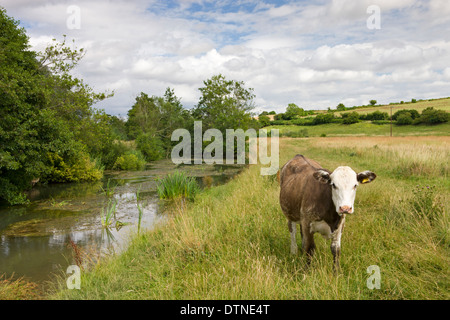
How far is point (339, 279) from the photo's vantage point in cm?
373

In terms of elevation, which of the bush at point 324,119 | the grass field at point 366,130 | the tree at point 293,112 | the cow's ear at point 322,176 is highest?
the tree at point 293,112

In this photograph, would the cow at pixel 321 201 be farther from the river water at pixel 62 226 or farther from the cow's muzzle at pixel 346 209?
the river water at pixel 62 226

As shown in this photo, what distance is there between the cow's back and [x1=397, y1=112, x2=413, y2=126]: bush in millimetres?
59627

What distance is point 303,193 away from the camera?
14.2ft

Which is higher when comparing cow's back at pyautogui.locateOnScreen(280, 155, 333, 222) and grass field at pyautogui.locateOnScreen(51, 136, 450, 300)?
cow's back at pyautogui.locateOnScreen(280, 155, 333, 222)

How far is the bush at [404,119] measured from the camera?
55812 millimetres

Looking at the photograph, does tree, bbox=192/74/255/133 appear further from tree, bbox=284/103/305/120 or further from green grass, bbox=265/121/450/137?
tree, bbox=284/103/305/120

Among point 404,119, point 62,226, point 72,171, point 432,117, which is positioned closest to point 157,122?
point 72,171

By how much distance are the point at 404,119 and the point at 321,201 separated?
201ft

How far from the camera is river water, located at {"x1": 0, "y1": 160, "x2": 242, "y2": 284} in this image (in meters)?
6.79

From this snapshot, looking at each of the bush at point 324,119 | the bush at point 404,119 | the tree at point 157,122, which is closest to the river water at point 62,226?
the tree at point 157,122

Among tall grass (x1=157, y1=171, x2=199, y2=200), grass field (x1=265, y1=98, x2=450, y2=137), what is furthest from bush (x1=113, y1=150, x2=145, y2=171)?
grass field (x1=265, y1=98, x2=450, y2=137)

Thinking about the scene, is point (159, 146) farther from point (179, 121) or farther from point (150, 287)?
point (150, 287)

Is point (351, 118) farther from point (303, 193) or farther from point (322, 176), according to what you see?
point (322, 176)
